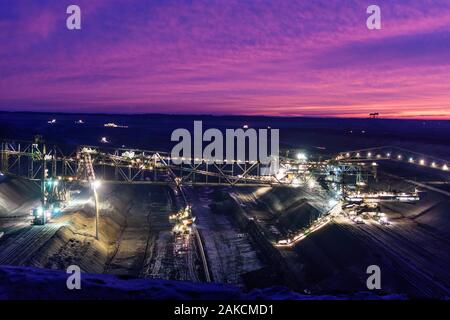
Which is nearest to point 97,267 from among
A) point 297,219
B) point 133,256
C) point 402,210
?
point 133,256

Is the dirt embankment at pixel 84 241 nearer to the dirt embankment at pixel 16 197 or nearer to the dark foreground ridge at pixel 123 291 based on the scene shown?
the dirt embankment at pixel 16 197

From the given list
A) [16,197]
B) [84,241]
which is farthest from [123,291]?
[16,197]

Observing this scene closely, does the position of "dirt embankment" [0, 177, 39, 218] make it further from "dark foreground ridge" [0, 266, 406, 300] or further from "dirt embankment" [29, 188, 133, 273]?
"dark foreground ridge" [0, 266, 406, 300]

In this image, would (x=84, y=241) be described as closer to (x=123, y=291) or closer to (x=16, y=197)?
(x=16, y=197)

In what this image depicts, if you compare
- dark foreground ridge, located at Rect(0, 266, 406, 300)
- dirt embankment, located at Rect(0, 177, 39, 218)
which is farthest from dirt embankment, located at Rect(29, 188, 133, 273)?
dark foreground ridge, located at Rect(0, 266, 406, 300)

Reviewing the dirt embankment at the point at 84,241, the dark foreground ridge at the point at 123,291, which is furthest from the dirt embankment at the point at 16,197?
the dark foreground ridge at the point at 123,291

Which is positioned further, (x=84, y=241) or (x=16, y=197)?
(x=16, y=197)

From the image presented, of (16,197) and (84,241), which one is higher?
(16,197)
